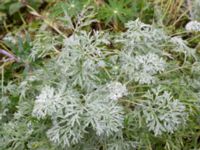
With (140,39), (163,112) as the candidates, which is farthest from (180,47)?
(163,112)

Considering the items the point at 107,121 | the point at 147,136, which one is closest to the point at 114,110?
the point at 107,121

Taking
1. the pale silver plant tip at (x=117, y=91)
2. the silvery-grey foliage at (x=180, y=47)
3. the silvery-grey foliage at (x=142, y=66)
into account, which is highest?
the silvery-grey foliage at (x=180, y=47)

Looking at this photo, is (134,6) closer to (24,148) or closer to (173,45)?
(173,45)

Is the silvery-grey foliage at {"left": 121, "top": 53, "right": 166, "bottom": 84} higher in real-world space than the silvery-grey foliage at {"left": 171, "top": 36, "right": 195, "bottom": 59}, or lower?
lower

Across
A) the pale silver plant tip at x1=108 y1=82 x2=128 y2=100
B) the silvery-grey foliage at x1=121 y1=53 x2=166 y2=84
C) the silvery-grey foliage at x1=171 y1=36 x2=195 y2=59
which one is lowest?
the pale silver plant tip at x1=108 y1=82 x2=128 y2=100

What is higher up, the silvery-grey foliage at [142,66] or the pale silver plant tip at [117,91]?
the silvery-grey foliage at [142,66]

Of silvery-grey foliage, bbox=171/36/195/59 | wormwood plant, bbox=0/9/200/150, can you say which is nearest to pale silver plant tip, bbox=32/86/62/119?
wormwood plant, bbox=0/9/200/150

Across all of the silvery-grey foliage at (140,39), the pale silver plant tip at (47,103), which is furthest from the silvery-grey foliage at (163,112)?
the pale silver plant tip at (47,103)

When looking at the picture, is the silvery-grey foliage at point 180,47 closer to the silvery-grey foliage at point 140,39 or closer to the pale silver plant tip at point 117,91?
the silvery-grey foliage at point 140,39

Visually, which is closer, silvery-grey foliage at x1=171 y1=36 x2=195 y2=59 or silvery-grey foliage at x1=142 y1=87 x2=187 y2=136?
silvery-grey foliage at x1=142 y1=87 x2=187 y2=136

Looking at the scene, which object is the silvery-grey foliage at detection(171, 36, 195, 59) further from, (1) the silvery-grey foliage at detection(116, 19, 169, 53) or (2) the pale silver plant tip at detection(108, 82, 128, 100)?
(2) the pale silver plant tip at detection(108, 82, 128, 100)
